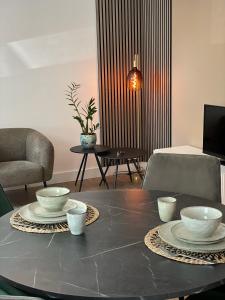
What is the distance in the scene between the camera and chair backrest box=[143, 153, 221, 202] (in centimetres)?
229

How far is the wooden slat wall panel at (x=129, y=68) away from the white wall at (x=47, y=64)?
0.17m

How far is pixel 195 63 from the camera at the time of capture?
177 inches

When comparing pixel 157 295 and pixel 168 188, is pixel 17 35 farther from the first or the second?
pixel 157 295

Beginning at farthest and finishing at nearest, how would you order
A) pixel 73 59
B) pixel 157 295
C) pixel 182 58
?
pixel 73 59, pixel 182 58, pixel 157 295

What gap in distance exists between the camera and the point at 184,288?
1219mm

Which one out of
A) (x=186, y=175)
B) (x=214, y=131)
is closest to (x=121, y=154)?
(x=214, y=131)

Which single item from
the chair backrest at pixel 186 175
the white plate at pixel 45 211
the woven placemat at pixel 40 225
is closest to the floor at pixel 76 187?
the chair backrest at pixel 186 175

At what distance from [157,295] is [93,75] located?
4371mm

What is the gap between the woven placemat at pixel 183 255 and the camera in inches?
54.1

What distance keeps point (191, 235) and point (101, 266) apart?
0.37 meters

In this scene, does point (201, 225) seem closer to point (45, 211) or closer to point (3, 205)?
point (45, 211)

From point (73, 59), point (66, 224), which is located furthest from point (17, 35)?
point (66, 224)

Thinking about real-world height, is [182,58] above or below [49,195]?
above

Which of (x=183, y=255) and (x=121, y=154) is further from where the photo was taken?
(x=121, y=154)
